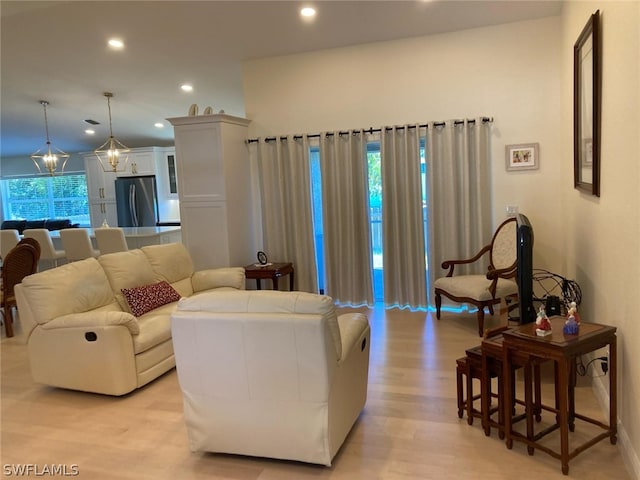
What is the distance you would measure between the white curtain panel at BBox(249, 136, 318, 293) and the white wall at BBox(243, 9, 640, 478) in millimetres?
257

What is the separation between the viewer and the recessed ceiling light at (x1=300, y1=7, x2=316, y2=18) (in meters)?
4.57

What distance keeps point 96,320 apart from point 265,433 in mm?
1638

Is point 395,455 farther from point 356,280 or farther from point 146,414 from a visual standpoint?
point 356,280

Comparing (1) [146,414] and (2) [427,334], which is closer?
(1) [146,414]

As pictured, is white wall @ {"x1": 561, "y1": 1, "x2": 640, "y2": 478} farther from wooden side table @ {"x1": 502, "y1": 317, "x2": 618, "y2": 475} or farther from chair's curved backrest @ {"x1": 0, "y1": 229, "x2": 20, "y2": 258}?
chair's curved backrest @ {"x1": 0, "y1": 229, "x2": 20, "y2": 258}

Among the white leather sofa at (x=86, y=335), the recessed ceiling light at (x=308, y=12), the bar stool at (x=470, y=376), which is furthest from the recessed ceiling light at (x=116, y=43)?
the bar stool at (x=470, y=376)

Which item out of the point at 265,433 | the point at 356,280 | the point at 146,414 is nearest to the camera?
the point at 265,433

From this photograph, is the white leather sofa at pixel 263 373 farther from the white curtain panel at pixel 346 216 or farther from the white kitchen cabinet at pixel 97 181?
the white kitchen cabinet at pixel 97 181

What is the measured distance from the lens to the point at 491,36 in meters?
4.77

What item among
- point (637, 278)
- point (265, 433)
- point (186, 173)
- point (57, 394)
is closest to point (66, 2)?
point (186, 173)

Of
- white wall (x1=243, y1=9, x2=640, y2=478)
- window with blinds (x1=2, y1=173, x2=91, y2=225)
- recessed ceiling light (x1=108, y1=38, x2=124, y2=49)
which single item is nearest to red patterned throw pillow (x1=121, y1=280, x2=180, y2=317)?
white wall (x1=243, y1=9, x2=640, y2=478)

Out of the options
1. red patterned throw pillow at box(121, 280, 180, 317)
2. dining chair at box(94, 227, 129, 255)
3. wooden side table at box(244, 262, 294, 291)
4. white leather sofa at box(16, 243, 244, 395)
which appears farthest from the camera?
dining chair at box(94, 227, 129, 255)

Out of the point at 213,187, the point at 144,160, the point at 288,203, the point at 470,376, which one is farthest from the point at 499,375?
the point at 144,160

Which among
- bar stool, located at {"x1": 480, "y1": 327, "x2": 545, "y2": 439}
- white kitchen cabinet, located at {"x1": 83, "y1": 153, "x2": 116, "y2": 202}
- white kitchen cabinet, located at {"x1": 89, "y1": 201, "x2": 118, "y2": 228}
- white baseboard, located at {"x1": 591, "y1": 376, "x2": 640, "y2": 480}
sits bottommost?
white baseboard, located at {"x1": 591, "y1": 376, "x2": 640, "y2": 480}
